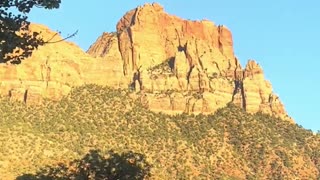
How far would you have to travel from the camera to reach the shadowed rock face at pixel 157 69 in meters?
145

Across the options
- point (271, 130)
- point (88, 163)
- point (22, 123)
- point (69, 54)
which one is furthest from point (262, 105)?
point (88, 163)

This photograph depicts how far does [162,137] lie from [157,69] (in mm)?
32804

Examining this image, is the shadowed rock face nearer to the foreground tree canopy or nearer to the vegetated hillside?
the vegetated hillside

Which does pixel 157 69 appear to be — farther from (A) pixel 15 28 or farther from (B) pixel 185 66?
(A) pixel 15 28

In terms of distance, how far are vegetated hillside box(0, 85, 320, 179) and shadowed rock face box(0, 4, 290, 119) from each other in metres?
3.39

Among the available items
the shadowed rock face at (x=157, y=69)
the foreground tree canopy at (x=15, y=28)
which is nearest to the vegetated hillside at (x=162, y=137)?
the shadowed rock face at (x=157, y=69)

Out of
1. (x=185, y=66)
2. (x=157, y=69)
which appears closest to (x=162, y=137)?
(x=185, y=66)

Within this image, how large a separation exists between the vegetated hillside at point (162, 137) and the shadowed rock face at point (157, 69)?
11.1 feet

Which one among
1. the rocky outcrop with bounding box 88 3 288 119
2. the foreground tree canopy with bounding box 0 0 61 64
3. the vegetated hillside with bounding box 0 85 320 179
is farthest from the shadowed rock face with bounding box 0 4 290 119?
the foreground tree canopy with bounding box 0 0 61 64

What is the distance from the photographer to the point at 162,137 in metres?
140

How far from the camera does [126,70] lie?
16650 cm

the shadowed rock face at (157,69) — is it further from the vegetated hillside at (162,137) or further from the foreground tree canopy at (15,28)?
the foreground tree canopy at (15,28)

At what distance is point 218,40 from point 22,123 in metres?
74.6

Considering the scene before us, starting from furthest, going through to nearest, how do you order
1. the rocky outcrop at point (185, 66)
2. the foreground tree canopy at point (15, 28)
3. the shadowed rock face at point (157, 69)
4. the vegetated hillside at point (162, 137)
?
the rocky outcrop at point (185, 66), the shadowed rock face at point (157, 69), the vegetated hillside at point (162, 137), the foreground tree canopy at point (15, 28)
